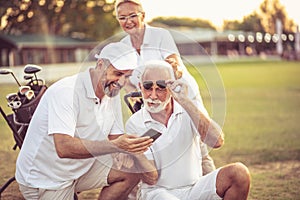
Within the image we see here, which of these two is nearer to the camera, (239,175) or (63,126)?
(239,175)

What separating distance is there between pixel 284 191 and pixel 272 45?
9289mm

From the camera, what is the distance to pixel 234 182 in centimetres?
270

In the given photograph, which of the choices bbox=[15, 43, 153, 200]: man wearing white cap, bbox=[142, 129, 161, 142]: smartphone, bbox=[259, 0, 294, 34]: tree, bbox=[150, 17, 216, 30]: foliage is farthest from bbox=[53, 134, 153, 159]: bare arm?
bbox=[259, 0, 294, 34]: tree

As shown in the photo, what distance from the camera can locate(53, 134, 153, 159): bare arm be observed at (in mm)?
2717

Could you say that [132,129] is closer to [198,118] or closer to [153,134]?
Answer: [153,134]

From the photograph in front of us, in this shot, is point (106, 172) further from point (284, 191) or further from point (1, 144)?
point (1, 144)

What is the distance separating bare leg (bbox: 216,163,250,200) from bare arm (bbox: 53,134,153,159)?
0.39m

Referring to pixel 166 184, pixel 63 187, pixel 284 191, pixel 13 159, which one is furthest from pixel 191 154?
pixel 13 159


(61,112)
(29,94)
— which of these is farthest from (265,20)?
(61,112)

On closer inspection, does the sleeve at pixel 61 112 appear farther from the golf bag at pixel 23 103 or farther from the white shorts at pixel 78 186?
the golf bag at pixel 23 103

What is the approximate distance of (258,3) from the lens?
10.6 m

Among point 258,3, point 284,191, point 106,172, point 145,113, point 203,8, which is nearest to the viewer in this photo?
point 145,113

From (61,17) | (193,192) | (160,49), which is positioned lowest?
(61,17)

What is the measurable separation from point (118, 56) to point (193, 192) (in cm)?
76
